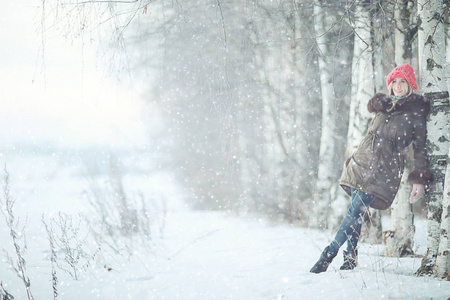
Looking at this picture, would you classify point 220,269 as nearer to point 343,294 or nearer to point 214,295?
point 214,295

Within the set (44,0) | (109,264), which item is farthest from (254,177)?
(44,0)

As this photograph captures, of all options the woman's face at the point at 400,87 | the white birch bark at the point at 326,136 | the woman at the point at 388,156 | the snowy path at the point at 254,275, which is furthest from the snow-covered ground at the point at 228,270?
the woman's face at the point at 400,87

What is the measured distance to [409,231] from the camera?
3.89 metres

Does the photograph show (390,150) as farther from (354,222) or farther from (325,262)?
(325,262)

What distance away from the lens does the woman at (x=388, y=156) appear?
9.91 feet

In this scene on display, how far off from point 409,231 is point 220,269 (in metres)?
2.15

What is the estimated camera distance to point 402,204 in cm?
396

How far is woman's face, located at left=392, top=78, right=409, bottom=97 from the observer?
10.3ft

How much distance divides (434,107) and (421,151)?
387 millimetres

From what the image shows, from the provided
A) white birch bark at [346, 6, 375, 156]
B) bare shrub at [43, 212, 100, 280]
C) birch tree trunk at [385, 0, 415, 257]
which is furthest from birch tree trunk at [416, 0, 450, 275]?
bare shrub at [43, 212, 100, 280]

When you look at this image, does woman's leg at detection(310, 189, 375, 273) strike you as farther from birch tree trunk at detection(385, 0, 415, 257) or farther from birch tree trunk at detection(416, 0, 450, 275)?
birch tree trunk at detection(385, 0, 415, 257)

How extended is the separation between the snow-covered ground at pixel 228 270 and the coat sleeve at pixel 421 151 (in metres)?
0.70

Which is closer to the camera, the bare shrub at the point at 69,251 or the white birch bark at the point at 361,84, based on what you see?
the bare shrub at the point at 69,251

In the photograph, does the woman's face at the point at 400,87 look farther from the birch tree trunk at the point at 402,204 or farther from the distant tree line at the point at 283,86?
the birch tree trunk at the point at 402,204
